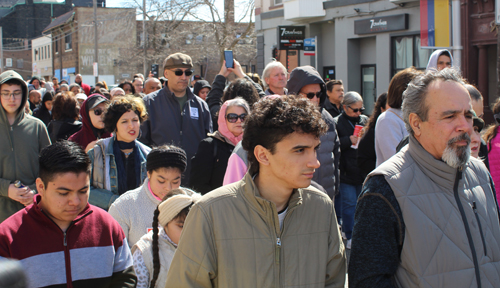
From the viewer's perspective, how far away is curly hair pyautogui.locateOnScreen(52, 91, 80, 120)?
7.21 meters

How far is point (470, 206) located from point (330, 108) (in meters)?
5.56

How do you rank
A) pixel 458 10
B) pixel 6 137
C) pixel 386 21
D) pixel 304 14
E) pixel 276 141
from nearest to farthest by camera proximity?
pixel 276 141
pixel 6 137
pixel 458 10
pixel 386 21
pixel 304 14

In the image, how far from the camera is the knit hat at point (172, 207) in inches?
132

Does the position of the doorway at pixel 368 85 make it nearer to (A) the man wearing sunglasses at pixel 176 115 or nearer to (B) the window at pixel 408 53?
(B) the window at pixel 408 53

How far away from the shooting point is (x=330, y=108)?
788 cm

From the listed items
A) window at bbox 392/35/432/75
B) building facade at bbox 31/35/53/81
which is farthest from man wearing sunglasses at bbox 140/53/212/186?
building facade at bbox 31/35/53/81

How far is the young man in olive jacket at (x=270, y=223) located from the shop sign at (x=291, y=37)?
19.8 m

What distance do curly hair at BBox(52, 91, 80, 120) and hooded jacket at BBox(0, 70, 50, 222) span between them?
2.22m

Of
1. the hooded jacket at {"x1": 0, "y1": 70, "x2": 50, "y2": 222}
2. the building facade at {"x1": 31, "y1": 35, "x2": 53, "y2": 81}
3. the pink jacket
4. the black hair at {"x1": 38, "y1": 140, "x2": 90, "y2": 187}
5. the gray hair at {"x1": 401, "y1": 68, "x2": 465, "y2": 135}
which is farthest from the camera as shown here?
the building facade at {"x1": 31, "y1": 35, "x2": 53, "y2": 81}

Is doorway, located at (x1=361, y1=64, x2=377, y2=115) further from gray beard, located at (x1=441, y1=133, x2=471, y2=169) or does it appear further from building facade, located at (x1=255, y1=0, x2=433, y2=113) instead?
gray beard, located at (x1=441, y1=133, x2=471, y2=169)

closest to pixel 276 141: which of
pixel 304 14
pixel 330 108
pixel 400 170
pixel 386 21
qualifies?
pixel 400 170

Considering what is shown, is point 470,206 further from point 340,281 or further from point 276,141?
point 276,141

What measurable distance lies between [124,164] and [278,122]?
270 centimetres

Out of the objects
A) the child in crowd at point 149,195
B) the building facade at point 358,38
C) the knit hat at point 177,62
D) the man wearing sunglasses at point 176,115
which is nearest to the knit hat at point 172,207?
the child in crowd at point 149,195
